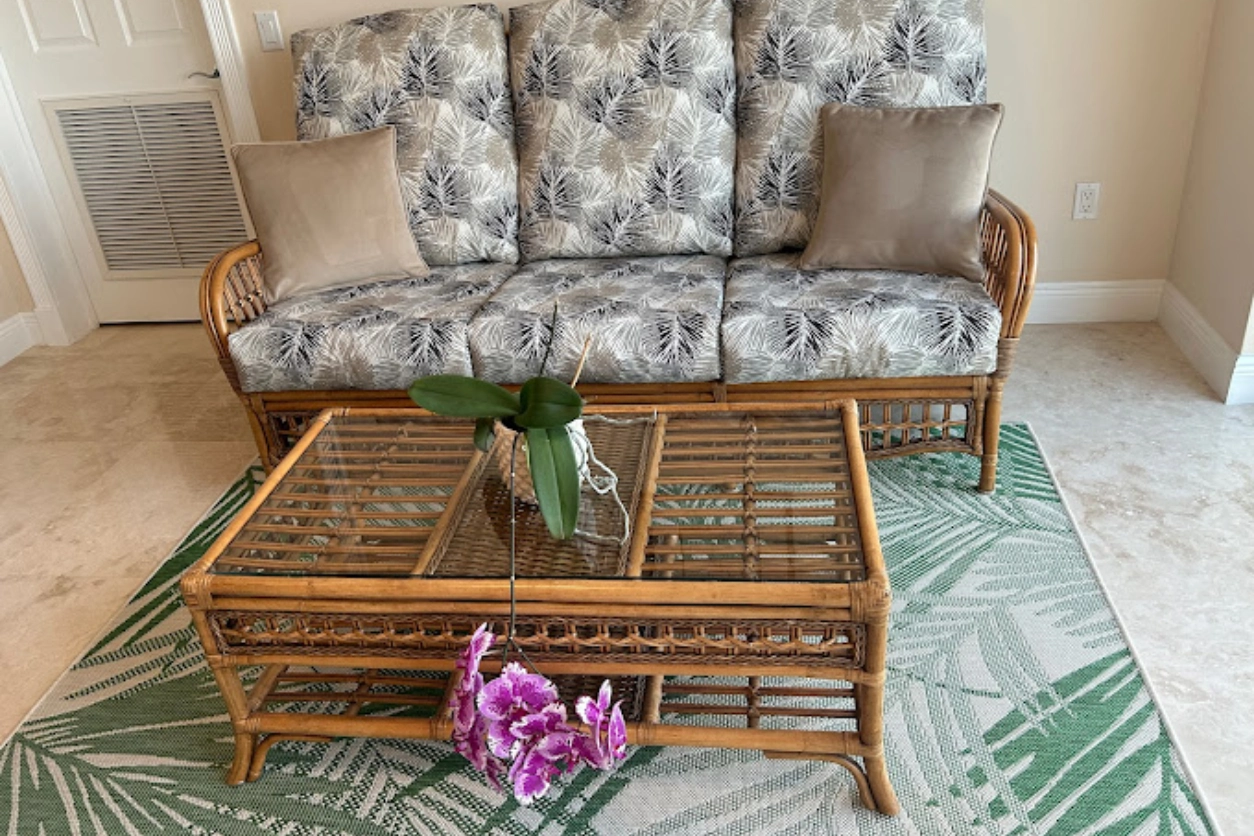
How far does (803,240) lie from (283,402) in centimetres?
140

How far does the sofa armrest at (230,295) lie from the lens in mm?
2266

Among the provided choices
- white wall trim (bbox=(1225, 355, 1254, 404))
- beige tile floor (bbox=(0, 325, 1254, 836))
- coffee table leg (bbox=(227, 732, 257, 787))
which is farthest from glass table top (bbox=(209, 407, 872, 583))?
white wall trim (bbox=(1225, 355, 1254, 404))

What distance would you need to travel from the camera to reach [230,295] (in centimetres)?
234

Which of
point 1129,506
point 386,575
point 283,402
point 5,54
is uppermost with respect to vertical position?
point 5,54

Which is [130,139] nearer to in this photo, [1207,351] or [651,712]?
[651,712]

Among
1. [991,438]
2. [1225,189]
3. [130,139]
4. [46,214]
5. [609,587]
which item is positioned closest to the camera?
[609,587]

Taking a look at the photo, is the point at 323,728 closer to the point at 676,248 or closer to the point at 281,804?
the point at 281,804

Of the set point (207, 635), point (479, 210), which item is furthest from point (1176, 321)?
point (207, 635)

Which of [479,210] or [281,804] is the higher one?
[479,210]

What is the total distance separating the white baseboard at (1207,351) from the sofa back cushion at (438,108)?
193 cm

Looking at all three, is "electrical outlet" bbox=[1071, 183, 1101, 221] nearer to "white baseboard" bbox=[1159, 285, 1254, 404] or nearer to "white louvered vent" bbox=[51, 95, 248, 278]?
"white baseboard" bbox=[1159, 285, 1254, 404]

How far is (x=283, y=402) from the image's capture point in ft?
7.74

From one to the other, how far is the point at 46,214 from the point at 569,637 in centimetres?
309

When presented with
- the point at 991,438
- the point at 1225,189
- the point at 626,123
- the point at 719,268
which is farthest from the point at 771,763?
the point at 1225,189
